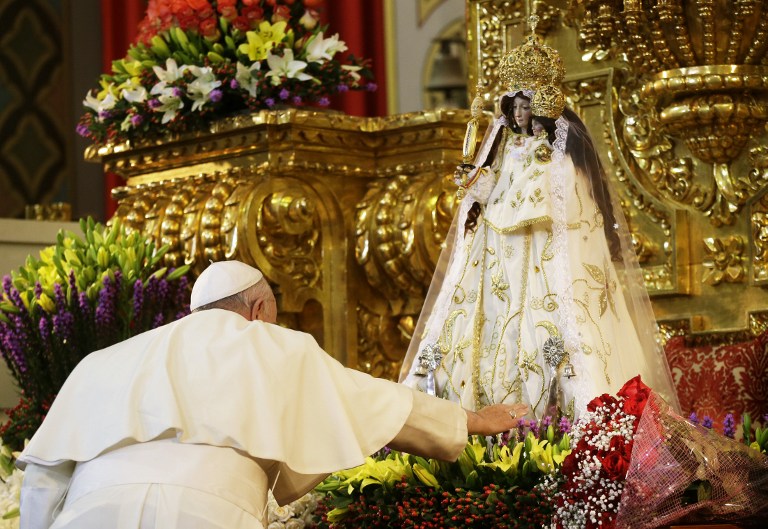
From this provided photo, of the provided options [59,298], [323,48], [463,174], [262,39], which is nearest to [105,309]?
[59,298]

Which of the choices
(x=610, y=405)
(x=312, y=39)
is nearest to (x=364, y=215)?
(x=312, y=39)

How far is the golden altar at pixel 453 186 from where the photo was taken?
507 centimetres

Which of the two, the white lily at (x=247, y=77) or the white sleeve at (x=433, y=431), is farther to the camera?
the white lily at (x=247, y=77)

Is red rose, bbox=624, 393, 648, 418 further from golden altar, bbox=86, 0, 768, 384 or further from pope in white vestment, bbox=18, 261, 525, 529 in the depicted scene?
golden altar, bbox=86, 0, 768, 384

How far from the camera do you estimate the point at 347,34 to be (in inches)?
295

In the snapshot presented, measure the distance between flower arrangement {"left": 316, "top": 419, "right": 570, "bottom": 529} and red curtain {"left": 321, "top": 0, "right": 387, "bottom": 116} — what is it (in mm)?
3611

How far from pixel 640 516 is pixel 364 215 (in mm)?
2481

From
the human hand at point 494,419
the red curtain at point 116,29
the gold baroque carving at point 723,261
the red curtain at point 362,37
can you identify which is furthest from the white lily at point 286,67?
the red curtain at point 116,29

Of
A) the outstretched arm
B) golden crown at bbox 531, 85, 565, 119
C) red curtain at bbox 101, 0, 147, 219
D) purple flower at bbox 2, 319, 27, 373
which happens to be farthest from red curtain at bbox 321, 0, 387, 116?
the outstretched arm

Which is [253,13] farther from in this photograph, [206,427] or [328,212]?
[206,427]

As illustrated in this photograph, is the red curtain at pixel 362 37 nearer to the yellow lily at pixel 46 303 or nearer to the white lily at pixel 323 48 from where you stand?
the white lily at pixel 323 48

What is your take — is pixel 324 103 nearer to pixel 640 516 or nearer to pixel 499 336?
pixel 499 336

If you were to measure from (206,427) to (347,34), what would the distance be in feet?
14.7

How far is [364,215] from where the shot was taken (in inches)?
222
